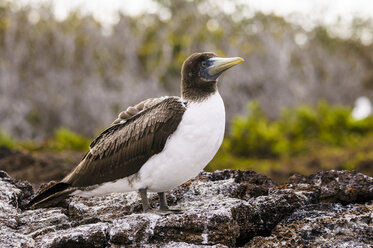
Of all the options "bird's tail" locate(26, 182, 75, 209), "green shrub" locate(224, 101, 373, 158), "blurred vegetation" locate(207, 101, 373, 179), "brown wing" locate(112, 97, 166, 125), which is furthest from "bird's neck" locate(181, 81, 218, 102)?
"green shrub" locate(224, 101, 373, 158)

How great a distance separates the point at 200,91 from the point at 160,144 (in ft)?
2.30

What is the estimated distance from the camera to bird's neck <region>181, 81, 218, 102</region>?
5309 mm

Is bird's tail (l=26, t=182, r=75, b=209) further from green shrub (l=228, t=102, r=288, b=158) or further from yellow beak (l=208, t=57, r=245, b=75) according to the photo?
green shrub (l=228, t=102, r=288, b=158)

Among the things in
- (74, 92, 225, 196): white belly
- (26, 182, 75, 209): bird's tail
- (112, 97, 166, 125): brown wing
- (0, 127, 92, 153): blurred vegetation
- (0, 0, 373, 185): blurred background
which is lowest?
(26, 182, 75, 209): bird's tail

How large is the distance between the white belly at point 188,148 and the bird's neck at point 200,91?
0.21 feet

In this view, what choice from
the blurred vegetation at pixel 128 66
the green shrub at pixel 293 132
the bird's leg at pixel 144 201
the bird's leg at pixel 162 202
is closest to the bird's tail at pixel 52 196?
the bird's leg at pixel 144 201

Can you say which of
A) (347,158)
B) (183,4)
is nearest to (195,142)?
(347,158)

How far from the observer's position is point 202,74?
5.46 metres

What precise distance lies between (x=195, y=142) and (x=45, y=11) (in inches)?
816

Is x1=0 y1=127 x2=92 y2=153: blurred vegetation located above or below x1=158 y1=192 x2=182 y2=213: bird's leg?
above

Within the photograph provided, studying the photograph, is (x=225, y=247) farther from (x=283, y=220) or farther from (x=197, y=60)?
(x=197, y=60)

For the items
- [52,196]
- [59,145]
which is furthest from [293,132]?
[52,196]

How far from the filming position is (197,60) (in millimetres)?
5516

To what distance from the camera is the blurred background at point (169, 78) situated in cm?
1745
